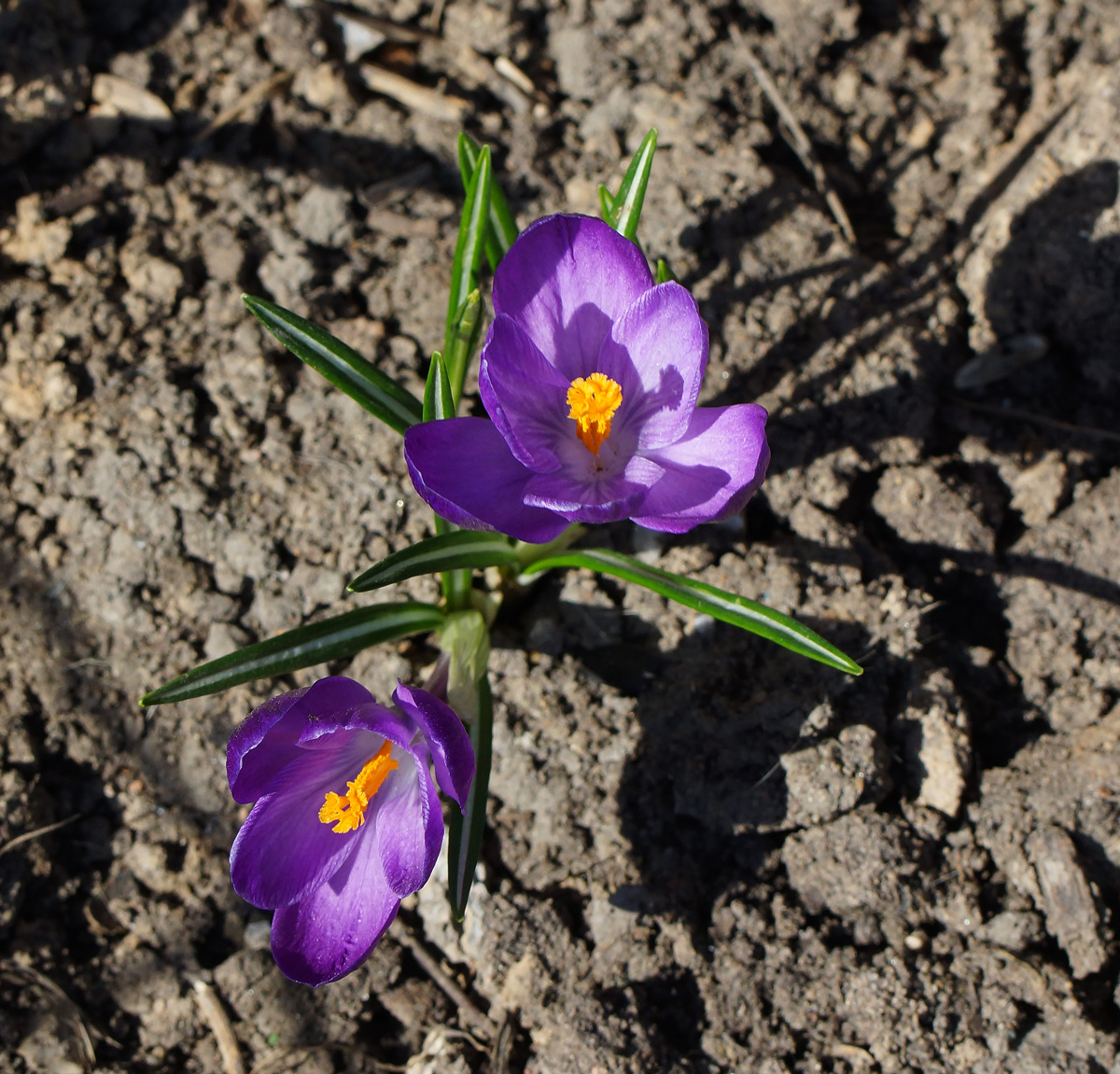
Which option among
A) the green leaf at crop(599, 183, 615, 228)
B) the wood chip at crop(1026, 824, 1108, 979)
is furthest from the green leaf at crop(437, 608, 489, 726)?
the wood chip at crop(1026, 824, 1108, 979)

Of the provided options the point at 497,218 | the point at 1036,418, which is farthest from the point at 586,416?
the point at 1036,418

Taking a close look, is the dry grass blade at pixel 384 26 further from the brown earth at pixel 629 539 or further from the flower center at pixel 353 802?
the flower center at pixel 353 802

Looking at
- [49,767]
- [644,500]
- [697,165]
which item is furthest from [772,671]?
[49,767]

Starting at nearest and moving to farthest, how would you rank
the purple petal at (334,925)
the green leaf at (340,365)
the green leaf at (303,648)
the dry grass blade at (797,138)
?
the purple petal at (334,925) < the green leaf at (303,648) < the green leaf at (340,365) < the dry grass blade at (797,138)

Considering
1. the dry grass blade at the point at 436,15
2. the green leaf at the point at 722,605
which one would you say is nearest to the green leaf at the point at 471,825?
the green leaf at the point at 722,605

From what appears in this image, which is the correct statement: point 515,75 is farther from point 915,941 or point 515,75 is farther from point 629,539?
point 915,941

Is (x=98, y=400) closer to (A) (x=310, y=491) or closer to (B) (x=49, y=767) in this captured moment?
(A) (x=310, y=491)
